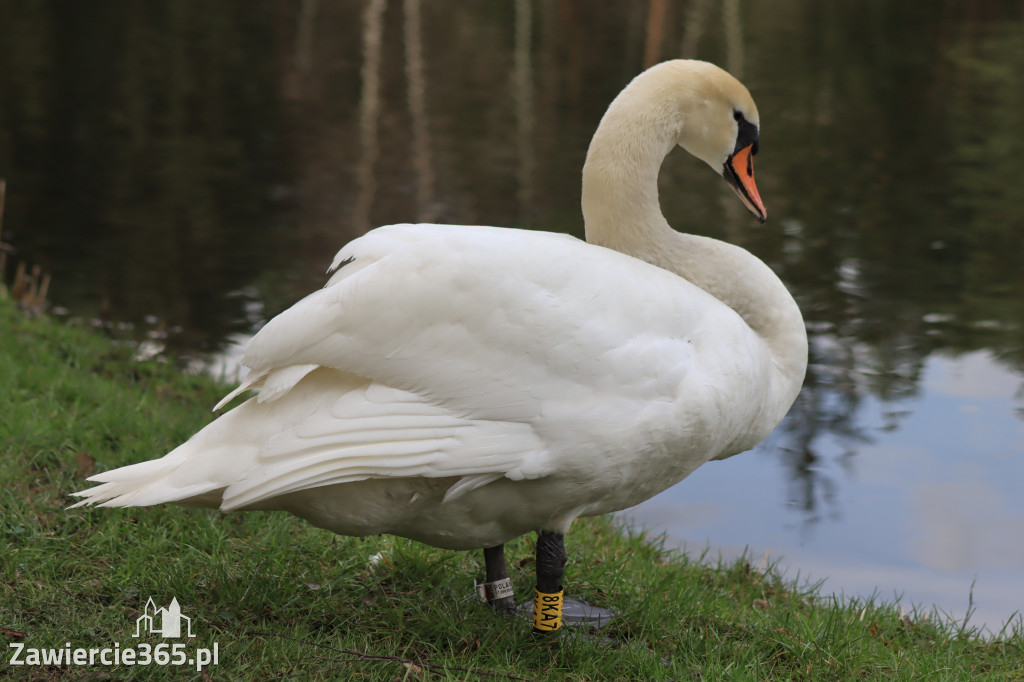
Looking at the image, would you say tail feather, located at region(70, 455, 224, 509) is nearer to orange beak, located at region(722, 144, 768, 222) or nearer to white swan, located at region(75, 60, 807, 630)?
white swan, located at region(75, 60, 807, 630)

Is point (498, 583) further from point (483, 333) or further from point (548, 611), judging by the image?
point (483, 333)

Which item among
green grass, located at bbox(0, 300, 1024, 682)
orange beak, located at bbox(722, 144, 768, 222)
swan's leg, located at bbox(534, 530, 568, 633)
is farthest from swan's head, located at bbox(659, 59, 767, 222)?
green grass, located at bbox(0, 300, 1024, 682)

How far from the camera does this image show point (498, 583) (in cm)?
390

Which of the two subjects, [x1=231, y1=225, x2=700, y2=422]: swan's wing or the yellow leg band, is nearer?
[x1=231, y1=225, x2=700, y2=422]: swan's wing

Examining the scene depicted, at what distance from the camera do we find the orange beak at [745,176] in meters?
4.06

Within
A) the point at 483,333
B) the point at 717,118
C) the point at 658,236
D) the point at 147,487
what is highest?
the point at 717,118

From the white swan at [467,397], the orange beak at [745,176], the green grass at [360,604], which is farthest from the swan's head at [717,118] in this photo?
the green grass at [360,604]

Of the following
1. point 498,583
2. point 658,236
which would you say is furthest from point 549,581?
point 658,236

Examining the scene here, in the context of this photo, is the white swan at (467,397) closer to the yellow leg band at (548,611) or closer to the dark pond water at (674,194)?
the yellow leg band at (548,611)

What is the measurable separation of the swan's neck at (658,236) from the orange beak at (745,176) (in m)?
0.22

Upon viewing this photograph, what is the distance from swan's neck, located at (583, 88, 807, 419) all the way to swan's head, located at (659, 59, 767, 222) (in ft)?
0.21

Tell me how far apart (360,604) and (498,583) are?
19.0 inches

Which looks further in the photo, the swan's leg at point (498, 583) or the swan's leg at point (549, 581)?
the swan's leg at point (498, 583)

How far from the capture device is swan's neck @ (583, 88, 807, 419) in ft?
12.4
